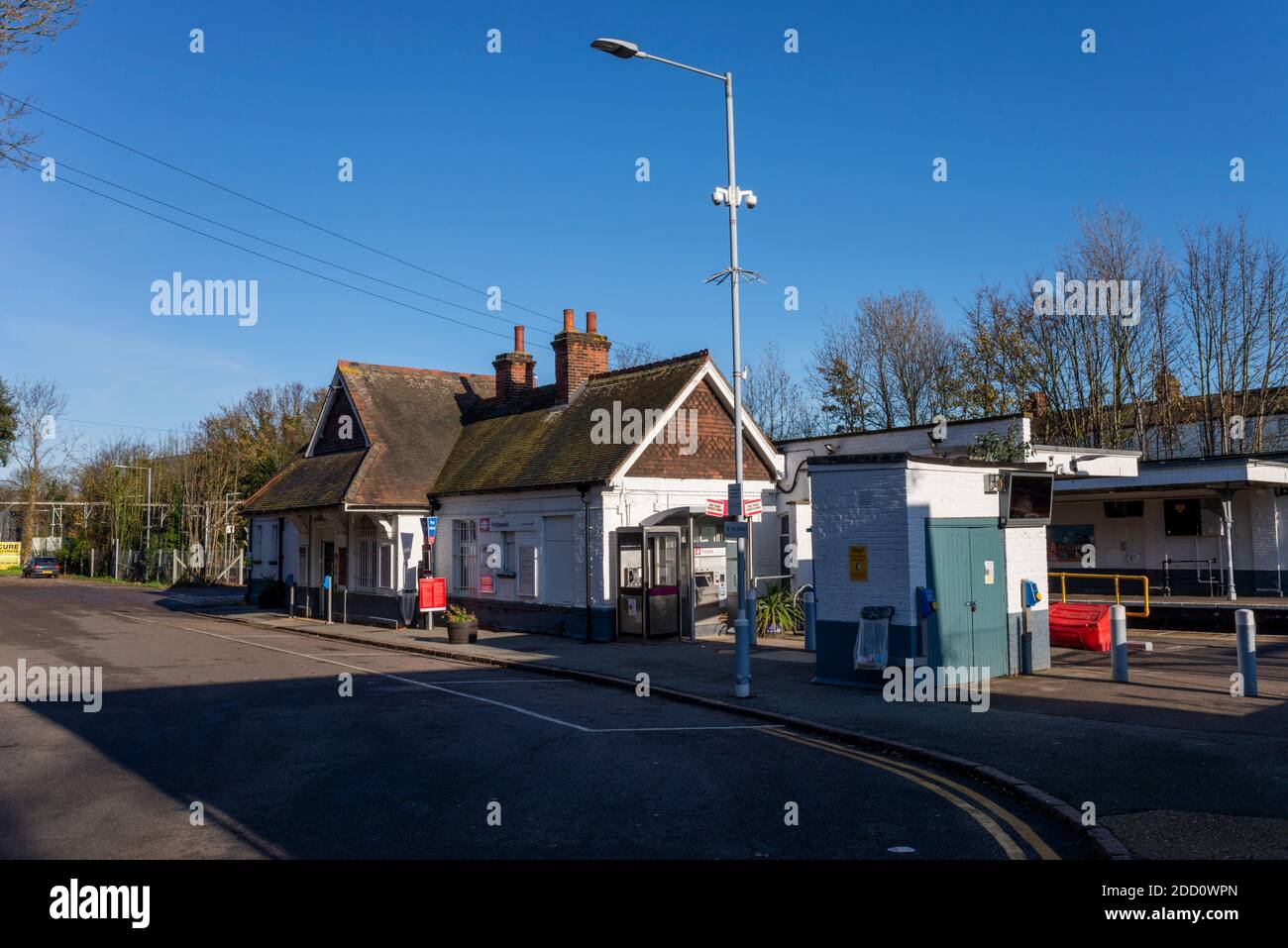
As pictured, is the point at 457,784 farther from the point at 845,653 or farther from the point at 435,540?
the point at 435,540

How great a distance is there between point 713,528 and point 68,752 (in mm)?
14910

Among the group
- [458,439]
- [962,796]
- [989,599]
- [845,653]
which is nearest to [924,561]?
[989,599]

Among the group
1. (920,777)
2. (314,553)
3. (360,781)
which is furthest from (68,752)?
(314,553)

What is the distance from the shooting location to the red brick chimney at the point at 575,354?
86.7ft

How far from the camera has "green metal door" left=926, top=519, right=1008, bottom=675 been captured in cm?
1367

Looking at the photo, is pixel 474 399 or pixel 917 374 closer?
pixel 474 399

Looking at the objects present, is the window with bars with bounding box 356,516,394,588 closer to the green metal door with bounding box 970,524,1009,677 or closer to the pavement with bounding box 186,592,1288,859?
the pavement with bounding box 186,592,1288,859

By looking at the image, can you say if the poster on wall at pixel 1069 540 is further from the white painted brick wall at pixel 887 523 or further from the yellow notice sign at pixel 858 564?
the yellow notice sign at pixel 858 564

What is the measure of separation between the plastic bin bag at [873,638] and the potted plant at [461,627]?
10.9 metres

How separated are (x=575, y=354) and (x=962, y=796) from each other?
20006mm

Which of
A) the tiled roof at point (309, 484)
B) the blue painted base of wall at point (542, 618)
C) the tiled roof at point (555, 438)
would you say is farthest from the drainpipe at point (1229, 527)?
the tiled roof at point (309, 484)

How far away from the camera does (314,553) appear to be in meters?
31.7
